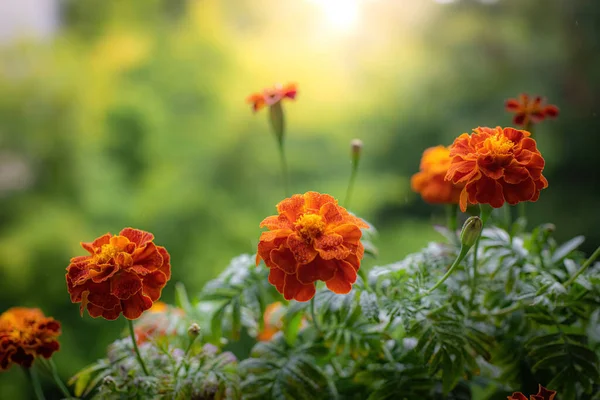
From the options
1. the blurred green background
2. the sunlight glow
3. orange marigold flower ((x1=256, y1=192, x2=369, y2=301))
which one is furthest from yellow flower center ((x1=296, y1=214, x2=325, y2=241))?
the sunlight glow

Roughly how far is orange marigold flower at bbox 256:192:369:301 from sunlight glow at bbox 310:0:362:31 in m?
1.23

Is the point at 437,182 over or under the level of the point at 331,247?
over

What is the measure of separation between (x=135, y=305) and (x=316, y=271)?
0.50 feet

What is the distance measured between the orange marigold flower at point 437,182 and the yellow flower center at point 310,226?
183 millimetres

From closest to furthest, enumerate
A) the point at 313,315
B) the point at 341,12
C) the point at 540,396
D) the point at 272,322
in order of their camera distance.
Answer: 1. the point at 540,396
2. the point at 313,315
3. the point at 272,322
4. the point at 341,12

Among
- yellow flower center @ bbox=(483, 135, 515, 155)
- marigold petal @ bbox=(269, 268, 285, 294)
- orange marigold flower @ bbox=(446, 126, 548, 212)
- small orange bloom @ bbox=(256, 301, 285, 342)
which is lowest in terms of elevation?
marigold petal @ bbox=(269, 268, 285, 294)

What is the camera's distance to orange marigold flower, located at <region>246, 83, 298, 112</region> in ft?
2.07

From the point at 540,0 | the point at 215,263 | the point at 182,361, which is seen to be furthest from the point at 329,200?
the point at 540,0

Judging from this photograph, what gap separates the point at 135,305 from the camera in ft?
1.54

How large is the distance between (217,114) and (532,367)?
1.32 meters

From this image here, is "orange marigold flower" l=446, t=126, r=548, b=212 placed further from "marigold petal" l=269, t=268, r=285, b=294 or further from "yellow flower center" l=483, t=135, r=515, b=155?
"marigold petal" l=269, t=268, r=285, b=294

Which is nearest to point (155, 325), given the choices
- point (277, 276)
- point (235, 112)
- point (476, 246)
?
point (277, 276)

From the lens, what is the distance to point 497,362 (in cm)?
60

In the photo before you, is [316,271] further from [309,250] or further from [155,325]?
[155,325]
